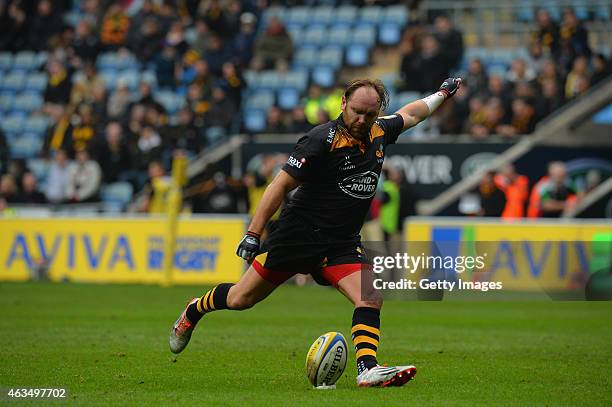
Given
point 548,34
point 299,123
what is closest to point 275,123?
point 299,123

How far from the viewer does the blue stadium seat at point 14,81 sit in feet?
96.3

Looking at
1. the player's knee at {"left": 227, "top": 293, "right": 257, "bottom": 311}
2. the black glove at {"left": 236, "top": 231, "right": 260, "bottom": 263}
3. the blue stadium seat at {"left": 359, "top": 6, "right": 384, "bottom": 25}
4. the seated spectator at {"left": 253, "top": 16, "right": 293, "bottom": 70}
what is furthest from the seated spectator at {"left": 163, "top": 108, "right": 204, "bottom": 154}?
the black glove at {"left": 236, "top": 231, "right": 260, "bottom": 263}

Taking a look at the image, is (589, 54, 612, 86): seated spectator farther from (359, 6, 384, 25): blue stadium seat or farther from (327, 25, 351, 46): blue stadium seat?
(327, 25, 351, 46): blue stadium seat

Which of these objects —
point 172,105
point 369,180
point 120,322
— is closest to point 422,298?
point 369,180

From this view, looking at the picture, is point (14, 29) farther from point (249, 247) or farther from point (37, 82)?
point (249, 247)

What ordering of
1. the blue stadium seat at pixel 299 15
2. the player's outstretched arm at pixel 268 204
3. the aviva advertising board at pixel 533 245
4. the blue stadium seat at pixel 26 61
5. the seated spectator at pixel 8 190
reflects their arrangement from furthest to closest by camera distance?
the blue stadium seat at pixel 26 61 → the blue stadium seat at pixel 299 15 → the seated spectator at pixel 8 190 → the aviva advertising board at pixel 533 245 → the player's outstretched arm at pixel 268 204

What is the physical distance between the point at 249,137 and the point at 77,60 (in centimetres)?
683

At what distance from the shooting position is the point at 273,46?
2586 cm

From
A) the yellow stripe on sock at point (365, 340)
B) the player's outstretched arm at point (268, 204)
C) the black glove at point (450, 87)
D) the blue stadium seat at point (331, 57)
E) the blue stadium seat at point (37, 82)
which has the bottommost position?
the yellow stripe on sock at point (365, 340)

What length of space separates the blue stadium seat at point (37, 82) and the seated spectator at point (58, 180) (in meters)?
5.76

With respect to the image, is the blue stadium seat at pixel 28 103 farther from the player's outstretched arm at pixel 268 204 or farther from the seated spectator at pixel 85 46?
the player's outstretched arm at pixel 268 204

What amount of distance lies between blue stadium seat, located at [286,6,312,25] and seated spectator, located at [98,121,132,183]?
17.2ft

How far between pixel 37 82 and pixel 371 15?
848cm

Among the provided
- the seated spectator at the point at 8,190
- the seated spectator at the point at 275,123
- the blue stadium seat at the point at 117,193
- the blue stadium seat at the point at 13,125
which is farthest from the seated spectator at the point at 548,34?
the blue stadium seat at the point at 13,125
